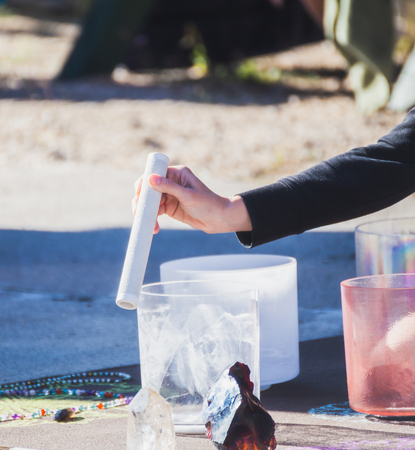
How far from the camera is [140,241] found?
1.24 meters

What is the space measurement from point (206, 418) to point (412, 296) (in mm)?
490

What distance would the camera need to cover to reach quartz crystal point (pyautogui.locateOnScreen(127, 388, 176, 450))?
1071 millimetres

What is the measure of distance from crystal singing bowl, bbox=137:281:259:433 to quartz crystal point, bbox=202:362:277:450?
5.7 inches

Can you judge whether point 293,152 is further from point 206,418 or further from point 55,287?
point 206,418

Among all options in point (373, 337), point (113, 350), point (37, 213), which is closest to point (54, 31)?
point (37, 213)

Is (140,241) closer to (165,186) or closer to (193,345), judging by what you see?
(165,186)

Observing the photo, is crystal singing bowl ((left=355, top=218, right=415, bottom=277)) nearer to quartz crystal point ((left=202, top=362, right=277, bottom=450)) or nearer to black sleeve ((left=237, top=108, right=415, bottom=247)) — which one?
black sleeve ((left=237, top=108, right=415, bottom=247))

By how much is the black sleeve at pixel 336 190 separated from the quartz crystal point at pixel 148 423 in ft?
1.57

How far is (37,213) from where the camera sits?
3953mm

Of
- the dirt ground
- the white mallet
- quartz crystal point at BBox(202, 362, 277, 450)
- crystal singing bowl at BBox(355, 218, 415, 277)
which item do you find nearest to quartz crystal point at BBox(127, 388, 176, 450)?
quartz crystal point at BBox(202, 362, 277, 450)

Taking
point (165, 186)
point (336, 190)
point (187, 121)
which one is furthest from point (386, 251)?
point (187, 121)

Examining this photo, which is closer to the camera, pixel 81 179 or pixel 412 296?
pixel 412 296

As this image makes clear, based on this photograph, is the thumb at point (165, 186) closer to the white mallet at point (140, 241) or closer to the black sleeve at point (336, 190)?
the white mallet at point (140, 241)

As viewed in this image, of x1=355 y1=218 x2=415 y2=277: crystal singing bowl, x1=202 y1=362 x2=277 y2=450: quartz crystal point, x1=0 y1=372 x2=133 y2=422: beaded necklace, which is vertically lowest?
x1=0 y1=372 x2=133 y2=422: beaded necklace
